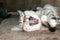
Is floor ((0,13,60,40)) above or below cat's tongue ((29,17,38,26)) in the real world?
below

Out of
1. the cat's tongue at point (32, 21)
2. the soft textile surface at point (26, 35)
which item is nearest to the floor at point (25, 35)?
the soft textile surface at point (26, 35)

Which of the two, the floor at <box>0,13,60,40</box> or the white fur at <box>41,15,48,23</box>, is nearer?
the floor at <box>0,13,60,40</box>

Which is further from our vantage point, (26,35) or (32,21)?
(32,21)

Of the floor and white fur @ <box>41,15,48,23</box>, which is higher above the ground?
white fur @ <box>41,15,48,23</box>

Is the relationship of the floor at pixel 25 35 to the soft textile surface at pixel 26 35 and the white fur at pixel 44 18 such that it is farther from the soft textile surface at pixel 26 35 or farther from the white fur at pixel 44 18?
the white fur at pixel 44 18

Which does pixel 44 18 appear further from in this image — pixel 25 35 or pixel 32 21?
pixel 25 35

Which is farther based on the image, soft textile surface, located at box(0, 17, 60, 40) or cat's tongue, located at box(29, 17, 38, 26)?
cat's tongue, located at box(29, 17, 38, 26)

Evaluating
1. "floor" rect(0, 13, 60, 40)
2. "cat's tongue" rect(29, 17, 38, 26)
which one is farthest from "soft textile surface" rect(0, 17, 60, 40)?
"cat's tongue" rect(29, 17, 38, 26)

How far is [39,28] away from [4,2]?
0.81 meters

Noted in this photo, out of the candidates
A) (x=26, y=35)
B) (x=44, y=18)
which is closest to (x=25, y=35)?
(x=26, y=35)

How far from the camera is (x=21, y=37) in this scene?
181 cm

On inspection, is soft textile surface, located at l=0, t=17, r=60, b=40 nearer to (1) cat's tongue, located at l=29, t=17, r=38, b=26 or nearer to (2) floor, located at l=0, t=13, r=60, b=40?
(2) floor, located at l=0, t=13, r=60, b=40

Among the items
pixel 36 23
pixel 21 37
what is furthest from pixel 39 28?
pixel 21 37

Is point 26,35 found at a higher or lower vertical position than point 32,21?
lower
